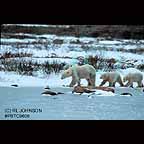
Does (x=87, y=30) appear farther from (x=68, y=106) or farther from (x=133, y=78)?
(x=68, y=106)

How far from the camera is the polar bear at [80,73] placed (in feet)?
9.20

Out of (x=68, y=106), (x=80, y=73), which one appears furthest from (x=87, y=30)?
(x=68, y=106)

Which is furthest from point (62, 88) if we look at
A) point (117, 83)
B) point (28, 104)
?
point (117, 83)

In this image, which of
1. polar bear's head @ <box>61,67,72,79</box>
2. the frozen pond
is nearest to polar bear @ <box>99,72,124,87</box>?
the frozen pond

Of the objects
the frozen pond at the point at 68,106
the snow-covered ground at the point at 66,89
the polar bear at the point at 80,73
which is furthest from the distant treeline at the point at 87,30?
the frozen pond at the point at 68,106

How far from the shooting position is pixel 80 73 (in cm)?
282

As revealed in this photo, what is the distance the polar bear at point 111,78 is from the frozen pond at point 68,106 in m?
0.15

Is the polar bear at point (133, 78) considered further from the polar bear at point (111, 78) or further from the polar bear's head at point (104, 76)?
the polar bear's head at point (104, 76)

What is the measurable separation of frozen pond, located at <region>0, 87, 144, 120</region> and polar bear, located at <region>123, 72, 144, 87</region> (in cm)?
18

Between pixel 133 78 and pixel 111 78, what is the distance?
208 millimetres

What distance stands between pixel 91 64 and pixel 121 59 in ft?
0.97

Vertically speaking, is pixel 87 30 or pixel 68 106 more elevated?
pixel 87 30
